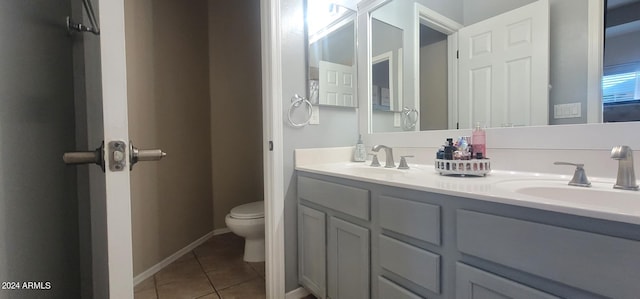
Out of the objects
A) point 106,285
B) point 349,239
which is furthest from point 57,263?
point 349,239

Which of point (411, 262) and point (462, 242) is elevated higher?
point (462, 242)

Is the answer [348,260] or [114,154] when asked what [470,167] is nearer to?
[348,260]

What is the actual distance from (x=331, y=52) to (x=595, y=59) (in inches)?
50.3

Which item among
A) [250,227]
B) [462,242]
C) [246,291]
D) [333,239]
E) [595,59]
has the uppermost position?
[595,59]

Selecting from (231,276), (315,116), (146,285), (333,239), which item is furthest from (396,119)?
(146,285)

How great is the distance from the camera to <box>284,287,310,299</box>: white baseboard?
1.54 metres

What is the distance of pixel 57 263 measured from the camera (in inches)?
31.3

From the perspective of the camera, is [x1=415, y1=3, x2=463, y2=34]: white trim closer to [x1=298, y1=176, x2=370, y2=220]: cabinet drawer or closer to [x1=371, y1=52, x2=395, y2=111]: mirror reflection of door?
[x1=371, y1=52, x2=395, y2=111]: mirror reflection of door

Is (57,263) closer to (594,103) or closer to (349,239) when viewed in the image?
(349,239)

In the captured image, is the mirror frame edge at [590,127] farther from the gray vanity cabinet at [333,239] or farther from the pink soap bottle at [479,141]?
the gray vanity cabinet at [333,239]

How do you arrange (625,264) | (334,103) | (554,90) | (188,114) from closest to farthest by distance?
(625,264)
(554,90)
(334,103)
(188,114)

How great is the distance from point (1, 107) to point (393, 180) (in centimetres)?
110

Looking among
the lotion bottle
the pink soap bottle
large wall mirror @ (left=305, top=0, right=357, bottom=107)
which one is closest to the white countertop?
the pink soap bottle

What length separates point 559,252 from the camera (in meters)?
0.60
